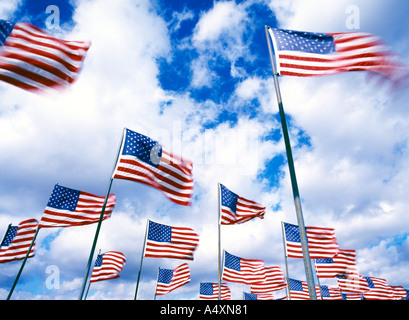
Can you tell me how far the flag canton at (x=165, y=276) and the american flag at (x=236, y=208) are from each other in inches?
677

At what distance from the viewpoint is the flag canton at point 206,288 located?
43.0m

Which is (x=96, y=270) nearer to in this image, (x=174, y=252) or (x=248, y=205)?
(x=174, y=252)

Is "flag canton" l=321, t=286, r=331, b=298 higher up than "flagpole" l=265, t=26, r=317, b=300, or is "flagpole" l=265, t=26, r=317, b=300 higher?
"flag canton" l=321, t=286, r=331, b=298

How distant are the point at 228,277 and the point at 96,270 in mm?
14472

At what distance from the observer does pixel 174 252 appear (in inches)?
779

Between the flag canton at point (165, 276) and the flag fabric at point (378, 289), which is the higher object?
the flag fabric at point (378, 289)

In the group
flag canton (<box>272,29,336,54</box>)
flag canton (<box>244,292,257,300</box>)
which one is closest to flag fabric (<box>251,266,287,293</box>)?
flag canton (<box>244,292,257,300</box>)

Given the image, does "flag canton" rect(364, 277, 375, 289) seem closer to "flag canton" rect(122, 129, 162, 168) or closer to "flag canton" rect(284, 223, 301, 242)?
"flag canton" rect(284, 223, 301, 242)

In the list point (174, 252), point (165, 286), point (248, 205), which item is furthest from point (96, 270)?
point (248, 205)

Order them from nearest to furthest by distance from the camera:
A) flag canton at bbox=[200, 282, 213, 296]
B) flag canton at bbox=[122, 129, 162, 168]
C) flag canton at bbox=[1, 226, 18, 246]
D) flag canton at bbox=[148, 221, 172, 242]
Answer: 1. flag canton at bbox=[122, 129, 162, 168]
2. flag canton at bbox=[148, 221, 172, 242]
3. flag canton at bbox=[1, 226, 18, 246]
4. flag canton at bbox=[200, 282, 213, 296]

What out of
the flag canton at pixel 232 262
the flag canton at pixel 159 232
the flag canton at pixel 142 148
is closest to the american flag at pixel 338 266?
the flag canton at pixel 232 262

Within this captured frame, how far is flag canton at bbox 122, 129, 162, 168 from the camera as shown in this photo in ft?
41.2

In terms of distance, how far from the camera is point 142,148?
12914mm

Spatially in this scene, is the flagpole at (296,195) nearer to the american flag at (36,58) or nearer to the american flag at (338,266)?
the american flag at (36,58)
